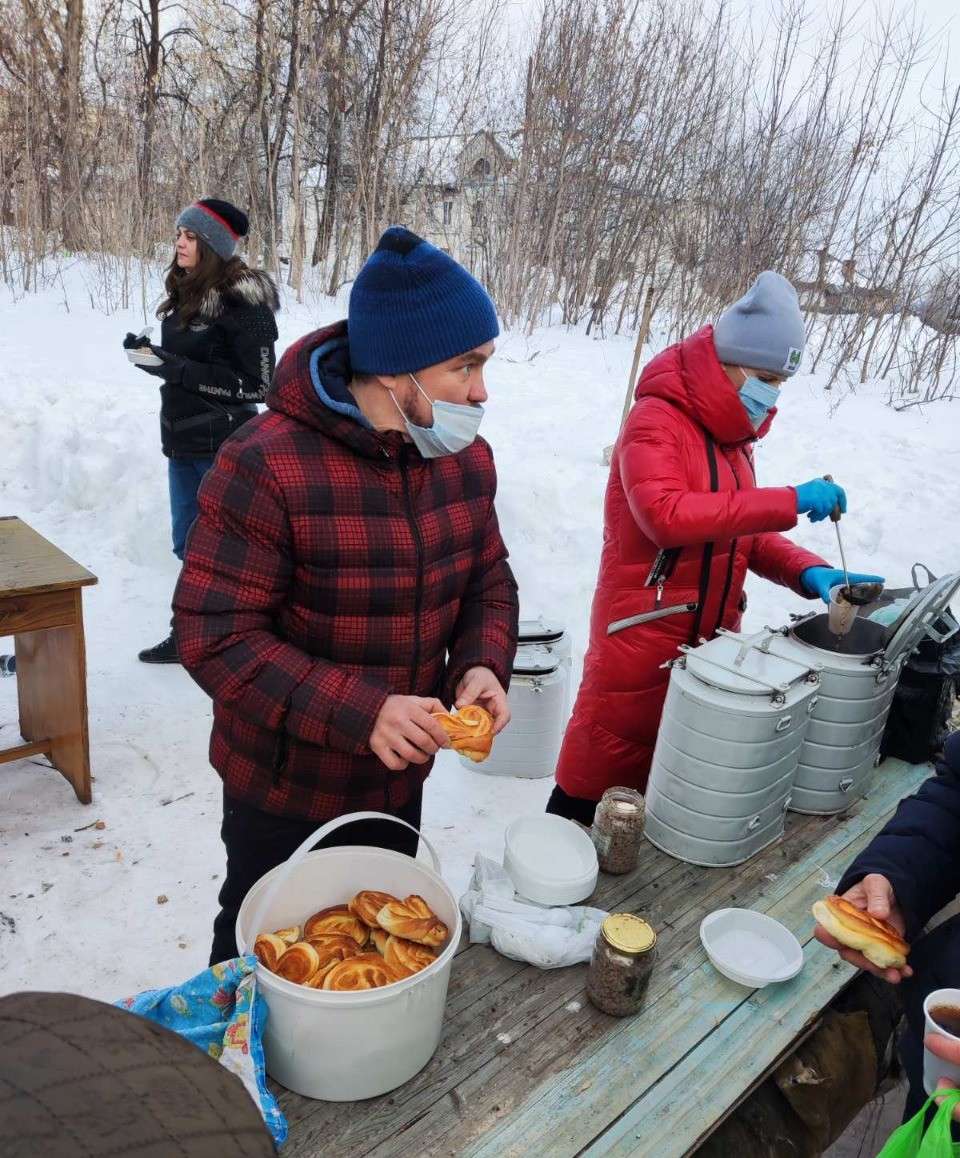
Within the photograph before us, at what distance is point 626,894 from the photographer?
1946 mm

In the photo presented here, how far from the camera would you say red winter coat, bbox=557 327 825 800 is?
238 cm

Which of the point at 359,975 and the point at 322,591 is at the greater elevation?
the point at 322,591

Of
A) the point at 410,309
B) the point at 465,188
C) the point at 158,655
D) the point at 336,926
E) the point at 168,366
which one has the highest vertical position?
the point at 465,188

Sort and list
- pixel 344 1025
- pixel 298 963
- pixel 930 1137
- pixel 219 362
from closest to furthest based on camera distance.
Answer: pixel 930 1137 → pixel 344 1025 → pixel 298 963 → pixel 219 362

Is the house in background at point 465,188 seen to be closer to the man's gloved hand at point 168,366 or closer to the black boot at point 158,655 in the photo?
the man's gloved hand at point 168,366

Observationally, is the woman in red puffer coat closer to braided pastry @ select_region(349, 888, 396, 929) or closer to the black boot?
braided pastry @ select_region(349, 888, 396, 929)

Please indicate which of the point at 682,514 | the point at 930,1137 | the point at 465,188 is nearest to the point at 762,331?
the point at 682,514

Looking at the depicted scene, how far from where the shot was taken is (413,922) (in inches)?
57.3

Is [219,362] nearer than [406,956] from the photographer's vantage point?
No

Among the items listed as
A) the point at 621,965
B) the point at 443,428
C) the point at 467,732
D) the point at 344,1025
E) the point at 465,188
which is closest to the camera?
the point at 344,1025

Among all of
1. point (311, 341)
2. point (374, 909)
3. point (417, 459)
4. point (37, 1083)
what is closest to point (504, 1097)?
point (374, 909)

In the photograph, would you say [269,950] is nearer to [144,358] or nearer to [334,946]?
[334,946]

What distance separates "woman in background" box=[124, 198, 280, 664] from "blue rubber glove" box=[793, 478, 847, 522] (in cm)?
313

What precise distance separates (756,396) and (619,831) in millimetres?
1476
